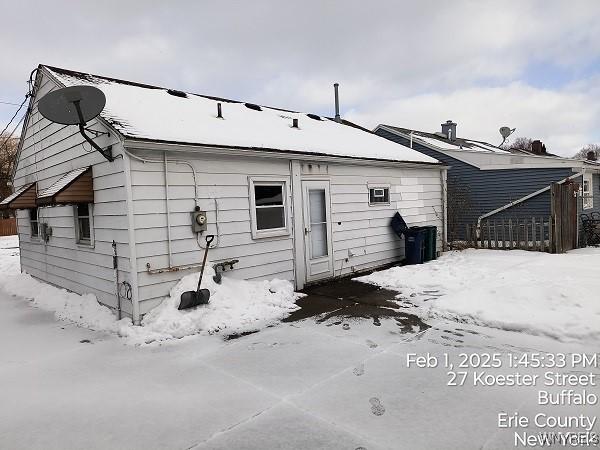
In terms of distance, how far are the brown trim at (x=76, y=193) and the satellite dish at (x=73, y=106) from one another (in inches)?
39.4

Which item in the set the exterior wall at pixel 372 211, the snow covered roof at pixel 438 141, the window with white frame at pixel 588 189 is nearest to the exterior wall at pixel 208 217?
the exterior wall at pixel 372 211

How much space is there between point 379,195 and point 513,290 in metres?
4.29

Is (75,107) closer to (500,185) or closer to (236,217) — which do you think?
(236,217)

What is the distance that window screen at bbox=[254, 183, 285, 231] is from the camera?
6.87 m

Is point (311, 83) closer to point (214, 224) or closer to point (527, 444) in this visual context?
point (214, 224)

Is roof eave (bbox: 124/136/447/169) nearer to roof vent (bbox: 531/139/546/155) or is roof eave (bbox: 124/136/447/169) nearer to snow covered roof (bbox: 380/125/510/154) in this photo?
snow covered roof (bbox: 380/125/510/154)

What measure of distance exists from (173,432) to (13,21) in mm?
10915

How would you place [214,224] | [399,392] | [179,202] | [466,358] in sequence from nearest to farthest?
1. [399,392]
2. [466,358]
3. [179,202]
4. [214,224]

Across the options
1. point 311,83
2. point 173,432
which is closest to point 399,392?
point 173,432

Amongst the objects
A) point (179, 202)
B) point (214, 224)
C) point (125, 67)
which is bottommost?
point (214, 224)

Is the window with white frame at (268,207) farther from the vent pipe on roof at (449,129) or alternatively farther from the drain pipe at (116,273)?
the vent pipe on roof at (449,129)

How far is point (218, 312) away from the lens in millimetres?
5430

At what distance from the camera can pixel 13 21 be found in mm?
9078

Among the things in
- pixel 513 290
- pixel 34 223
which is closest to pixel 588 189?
pixel 513 290
